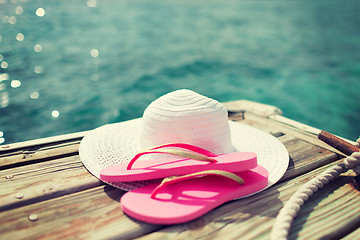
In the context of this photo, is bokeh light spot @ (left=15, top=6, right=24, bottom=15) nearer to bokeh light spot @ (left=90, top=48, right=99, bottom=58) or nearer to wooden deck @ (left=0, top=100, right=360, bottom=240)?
bokeh light spot @ (left=90, top=48, right=99, bottom=58)

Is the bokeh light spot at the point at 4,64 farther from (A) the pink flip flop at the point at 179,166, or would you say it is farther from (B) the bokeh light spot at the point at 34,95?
(A) the pink flip flop at the point at 179,166

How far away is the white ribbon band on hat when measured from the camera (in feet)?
4.45

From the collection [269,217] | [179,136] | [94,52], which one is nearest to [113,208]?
[179,136]

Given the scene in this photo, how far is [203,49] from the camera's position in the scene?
8.96 meters

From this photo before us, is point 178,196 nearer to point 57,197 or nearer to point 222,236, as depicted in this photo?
point 222,236

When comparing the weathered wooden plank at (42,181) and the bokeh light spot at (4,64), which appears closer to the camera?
the weathered wooden plank at (42,181)

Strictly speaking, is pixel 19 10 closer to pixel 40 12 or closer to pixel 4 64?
pixel 40 12

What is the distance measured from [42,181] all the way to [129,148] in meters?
0.42

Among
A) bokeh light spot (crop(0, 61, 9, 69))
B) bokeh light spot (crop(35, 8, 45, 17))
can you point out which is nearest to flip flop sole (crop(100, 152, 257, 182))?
bokeh light spot (crop(0, 61, 9, 69))

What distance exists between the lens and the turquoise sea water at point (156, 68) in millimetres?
5059

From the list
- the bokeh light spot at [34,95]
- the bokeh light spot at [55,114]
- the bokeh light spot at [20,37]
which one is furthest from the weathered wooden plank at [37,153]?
the bokeh light spot at [20,37]

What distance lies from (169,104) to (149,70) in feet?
18.7

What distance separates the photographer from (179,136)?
1357mm

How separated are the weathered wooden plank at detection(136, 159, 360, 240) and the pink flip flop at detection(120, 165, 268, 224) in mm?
34
